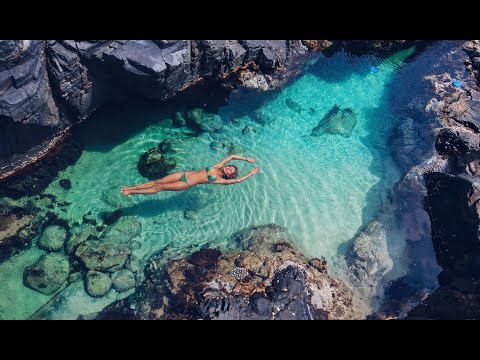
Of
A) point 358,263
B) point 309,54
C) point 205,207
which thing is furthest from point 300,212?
point 309,54

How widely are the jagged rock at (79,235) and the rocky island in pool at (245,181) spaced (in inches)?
1.8

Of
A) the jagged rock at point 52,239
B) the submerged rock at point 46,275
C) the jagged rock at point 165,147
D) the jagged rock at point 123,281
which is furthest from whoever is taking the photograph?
the jagged rock at point 165,147

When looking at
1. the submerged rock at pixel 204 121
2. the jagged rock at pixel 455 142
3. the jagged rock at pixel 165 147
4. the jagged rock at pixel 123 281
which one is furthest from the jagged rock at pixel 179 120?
the jagged rock at pixel 455 142

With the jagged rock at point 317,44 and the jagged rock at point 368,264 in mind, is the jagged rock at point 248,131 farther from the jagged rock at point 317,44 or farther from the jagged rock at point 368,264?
the jagged rock at point 368,264

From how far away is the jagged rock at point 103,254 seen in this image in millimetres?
9648

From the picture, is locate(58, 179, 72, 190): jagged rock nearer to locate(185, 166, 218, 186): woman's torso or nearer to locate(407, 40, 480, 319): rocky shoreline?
locate(185, 166, 218, 186): woman's torso

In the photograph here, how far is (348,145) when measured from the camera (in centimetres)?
1209

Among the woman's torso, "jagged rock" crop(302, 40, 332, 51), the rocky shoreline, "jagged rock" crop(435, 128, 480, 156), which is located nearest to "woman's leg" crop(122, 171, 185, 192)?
the woman's torso

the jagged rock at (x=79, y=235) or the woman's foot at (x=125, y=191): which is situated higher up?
the woman's foot at (x=125, y=191)

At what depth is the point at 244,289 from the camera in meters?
8.36

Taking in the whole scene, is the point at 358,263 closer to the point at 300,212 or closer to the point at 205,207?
the point at 300,212

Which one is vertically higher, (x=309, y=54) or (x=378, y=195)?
(x=309, y=54)
